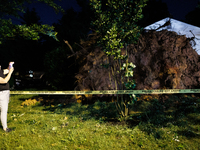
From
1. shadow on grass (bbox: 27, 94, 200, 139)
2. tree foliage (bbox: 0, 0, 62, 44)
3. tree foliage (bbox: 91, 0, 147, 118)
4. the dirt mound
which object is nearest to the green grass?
shadow on grass (bbox: 27, 94, 200, 139)

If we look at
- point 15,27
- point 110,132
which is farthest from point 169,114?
point 15,27

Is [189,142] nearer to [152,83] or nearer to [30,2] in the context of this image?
[152,83]

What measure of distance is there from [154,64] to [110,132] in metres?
4.60

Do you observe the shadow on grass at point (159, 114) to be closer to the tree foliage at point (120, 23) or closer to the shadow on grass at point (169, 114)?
the shadow on grass at point (169, 114)

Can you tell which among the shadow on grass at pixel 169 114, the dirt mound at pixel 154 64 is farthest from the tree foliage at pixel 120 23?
the dirt mound at pixel 154 64

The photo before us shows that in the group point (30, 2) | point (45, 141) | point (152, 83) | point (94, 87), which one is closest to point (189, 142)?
Result: point (45, 141)

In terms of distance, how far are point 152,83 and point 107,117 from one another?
127 inches

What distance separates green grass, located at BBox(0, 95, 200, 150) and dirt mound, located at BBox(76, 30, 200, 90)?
70.7 inches

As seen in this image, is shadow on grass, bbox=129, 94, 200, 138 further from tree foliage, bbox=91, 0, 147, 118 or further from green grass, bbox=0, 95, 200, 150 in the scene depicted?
tree foliage, bbox=91, 0, 147, 118

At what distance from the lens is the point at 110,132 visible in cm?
383

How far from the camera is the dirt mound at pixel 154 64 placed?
700 centimetres

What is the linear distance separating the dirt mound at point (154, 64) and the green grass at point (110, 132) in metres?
1.80

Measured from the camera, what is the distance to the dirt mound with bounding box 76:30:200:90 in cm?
700

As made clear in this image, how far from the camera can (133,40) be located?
14.9ft
